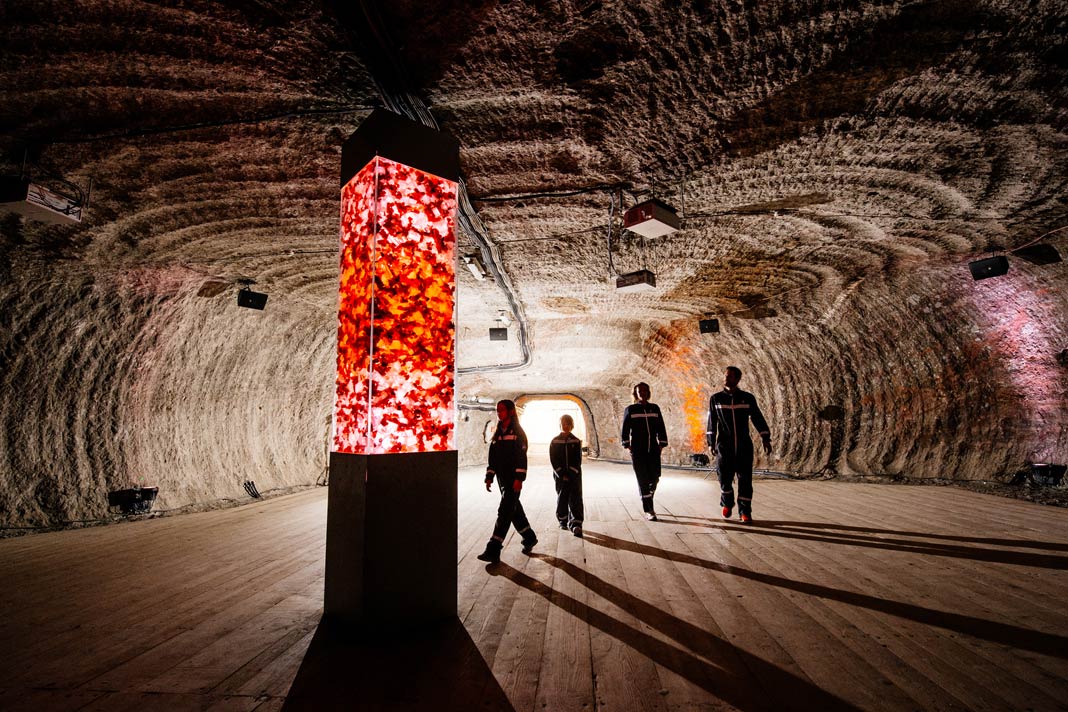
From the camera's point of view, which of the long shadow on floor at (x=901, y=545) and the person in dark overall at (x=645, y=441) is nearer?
the long shadow on floor at (x=901, y=545)

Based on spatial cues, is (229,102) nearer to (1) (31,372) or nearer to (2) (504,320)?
(1) (31,372)

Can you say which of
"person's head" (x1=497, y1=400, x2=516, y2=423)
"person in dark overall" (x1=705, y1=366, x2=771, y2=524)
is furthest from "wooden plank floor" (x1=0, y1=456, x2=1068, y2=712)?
"person's head" (x1=497, y1=400, x2=516, y2=423)

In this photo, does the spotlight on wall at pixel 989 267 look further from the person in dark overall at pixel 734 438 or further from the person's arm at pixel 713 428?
the person's arm at pixel 713 428

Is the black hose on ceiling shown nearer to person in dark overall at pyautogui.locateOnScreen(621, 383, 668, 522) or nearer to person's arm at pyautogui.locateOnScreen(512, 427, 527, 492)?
person's arm at pyautogui.locateOnScreen(512, 427, 527, 492)

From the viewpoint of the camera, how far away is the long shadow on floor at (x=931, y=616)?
257 cm

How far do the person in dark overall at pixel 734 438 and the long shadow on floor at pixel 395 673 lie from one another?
4301 millimetres

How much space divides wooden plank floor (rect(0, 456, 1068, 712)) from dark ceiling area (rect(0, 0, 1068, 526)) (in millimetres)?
2824

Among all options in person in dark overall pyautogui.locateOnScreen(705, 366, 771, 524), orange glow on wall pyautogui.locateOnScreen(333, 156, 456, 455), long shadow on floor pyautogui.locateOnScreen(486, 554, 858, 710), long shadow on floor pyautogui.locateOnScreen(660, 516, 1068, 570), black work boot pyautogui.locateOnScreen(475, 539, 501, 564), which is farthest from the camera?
person in dark overall pyautogui.locateOnScreen(705, 366, 771, 524)

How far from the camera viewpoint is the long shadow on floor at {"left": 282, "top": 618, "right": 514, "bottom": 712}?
2125mm

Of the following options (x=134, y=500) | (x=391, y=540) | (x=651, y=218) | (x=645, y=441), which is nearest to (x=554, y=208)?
(x=651, y=218)

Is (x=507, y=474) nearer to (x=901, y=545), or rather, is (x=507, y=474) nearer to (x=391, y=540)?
(x=391, y=540)

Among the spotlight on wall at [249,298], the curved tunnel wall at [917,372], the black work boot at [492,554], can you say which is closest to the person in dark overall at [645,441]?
the black work boot at [492,554]

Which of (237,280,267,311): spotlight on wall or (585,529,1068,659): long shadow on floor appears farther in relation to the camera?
(237,280,267,311): spotlight on wall

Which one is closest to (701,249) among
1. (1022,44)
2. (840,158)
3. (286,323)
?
(840,158)
